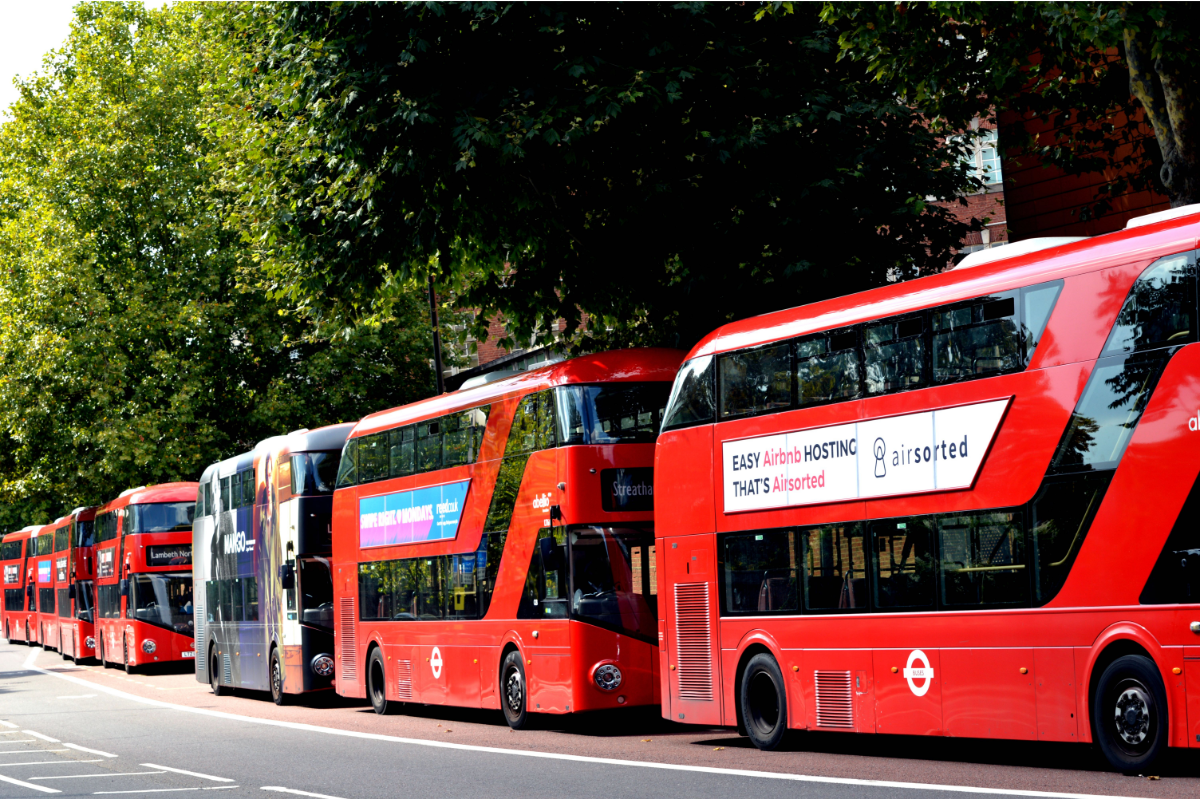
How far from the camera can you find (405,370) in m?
41.1

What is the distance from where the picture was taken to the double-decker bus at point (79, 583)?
42719mm

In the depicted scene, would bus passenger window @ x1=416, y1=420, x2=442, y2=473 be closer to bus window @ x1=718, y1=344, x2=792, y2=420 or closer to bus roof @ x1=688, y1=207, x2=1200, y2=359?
bus roof @ x1=688, y1=207, x2=1200, y2=359

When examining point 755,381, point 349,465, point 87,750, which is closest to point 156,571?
point 349,465

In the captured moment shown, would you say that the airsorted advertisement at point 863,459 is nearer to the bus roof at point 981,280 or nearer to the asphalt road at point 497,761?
the bus roof at point 981,280

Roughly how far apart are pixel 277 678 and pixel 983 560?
1605cm

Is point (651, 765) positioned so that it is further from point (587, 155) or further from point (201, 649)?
point (201, 649)

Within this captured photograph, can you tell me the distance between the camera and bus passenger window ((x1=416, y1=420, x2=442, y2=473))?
63.7 feet

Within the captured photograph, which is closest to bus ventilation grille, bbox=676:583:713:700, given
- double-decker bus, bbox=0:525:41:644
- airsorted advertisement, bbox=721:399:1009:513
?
airsorted advertisement, bbox=721:399:1009:513

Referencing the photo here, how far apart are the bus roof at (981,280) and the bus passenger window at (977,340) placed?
0.13 metres

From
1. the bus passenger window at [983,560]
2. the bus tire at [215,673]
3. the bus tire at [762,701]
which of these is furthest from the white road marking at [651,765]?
the bus tire at [215,673]

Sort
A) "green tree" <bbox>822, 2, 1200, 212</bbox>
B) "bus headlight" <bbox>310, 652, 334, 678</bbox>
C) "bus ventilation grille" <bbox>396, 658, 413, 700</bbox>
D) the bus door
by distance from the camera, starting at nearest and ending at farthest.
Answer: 1. "green tree" <bbox>822, 2, 1200, 212</bbox>
2. the bus door
3. "bus ventilation grille" <bbox>396, 658, 413, 700</bbox>
4. "bus headlight" <bbox>310, 652, 334, 678</bbox>

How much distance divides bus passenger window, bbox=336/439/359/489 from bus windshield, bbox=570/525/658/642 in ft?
21.3

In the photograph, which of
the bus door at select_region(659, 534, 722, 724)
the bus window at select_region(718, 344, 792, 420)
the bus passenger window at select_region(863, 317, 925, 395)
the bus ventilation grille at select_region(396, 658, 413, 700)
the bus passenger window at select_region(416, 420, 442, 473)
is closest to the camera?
the bus passenger window at select_region(863, 317, 925, 395)

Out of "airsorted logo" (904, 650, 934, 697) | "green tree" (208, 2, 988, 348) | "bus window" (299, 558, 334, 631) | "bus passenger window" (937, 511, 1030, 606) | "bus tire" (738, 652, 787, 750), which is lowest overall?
"bus tire" (738, 652, 787, 750)
